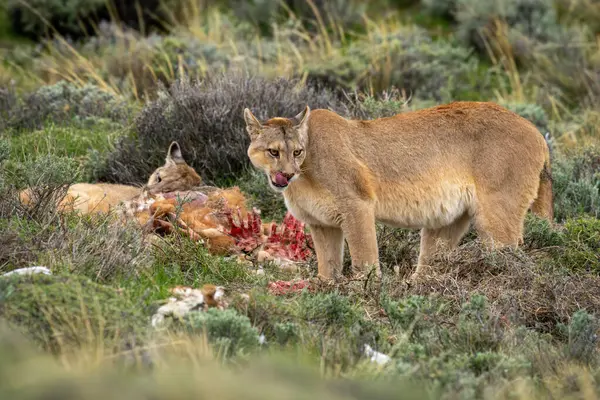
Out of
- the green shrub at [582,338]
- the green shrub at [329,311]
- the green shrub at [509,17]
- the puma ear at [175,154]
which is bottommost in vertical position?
the green shrub at [509,17]

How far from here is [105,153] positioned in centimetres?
1108

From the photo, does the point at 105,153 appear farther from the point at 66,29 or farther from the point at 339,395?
the point at 66,29

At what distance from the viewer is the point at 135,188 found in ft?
32.3

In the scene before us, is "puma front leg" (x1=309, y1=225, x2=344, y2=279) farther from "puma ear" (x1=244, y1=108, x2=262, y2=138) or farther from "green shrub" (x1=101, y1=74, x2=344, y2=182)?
"green shrub" (x1=101, y1=74, x2=344, y2=182)

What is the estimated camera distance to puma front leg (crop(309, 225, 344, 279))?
8039 mm

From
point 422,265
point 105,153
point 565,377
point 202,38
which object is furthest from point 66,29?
point 565,377

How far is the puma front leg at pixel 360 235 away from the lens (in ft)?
25.6

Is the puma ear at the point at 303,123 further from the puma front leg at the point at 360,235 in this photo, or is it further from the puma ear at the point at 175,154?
the puma ear at the point at 175,154

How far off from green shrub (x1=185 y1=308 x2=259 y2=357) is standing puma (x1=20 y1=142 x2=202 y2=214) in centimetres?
345

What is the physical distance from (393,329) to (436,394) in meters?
1.64

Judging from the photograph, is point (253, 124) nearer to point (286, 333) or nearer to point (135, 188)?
point (135, 188)


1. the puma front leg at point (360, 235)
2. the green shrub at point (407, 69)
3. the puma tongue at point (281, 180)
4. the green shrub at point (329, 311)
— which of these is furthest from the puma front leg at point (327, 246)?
the green shrub at point (407, 69)

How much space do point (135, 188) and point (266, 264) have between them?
7.02 feet

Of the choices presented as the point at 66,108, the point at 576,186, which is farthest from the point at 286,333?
the point at 66,108
